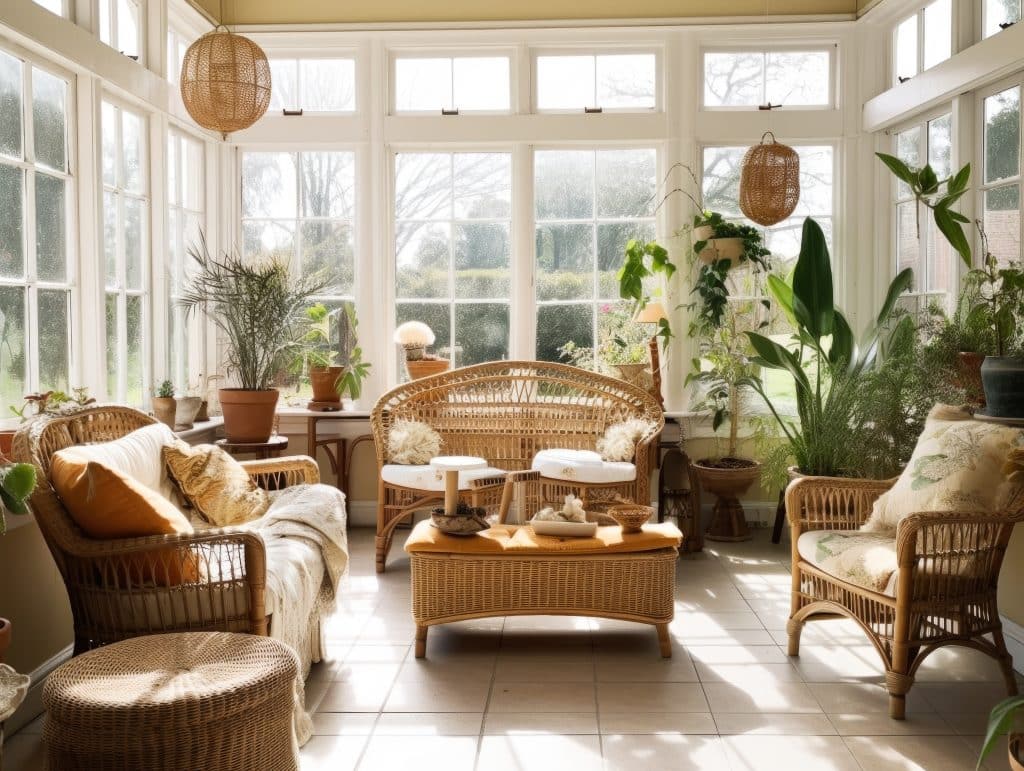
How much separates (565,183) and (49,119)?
3.15m

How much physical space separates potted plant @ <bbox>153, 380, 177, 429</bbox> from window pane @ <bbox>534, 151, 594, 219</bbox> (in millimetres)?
2600

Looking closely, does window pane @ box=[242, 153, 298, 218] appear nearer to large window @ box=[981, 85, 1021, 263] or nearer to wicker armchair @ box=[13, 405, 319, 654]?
wicker armchair @ box=[13, 405, 319, 654]

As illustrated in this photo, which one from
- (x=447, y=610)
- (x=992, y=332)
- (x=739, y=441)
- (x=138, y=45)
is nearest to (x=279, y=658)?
(x=447, y=610)

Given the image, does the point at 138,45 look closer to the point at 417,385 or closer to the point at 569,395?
the point at 417,385

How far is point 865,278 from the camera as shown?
20.0 feet

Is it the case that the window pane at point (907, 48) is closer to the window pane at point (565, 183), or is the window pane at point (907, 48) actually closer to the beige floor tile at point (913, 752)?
the window pane at point (565, 183)

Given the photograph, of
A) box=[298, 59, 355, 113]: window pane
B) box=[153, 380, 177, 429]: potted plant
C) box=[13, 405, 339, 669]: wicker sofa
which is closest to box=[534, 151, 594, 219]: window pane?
box=[298, 59, 355, 113]: window pane

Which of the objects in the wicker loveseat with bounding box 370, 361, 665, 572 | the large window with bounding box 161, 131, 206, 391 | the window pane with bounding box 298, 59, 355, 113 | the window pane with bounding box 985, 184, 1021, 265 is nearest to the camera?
the window pane with bounding box 985, 184, 1021, 265

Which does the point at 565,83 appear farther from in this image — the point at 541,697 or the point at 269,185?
the point at 541,697

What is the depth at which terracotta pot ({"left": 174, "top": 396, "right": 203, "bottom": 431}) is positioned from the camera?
5262 mm

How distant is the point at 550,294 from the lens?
6.33m

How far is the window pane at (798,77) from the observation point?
6203 mm

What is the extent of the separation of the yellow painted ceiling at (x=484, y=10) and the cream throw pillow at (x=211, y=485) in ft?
11.0

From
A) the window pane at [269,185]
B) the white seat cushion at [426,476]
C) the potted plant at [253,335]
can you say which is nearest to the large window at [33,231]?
the potted plant at [253,335]
